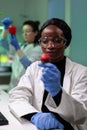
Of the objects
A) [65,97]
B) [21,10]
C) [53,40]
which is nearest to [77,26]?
[53,40]

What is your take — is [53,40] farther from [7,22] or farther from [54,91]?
[7,22]

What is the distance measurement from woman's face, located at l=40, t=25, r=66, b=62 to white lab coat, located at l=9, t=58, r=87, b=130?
0.43 ft

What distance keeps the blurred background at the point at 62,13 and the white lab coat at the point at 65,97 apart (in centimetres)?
91

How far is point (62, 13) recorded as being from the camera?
2.74m

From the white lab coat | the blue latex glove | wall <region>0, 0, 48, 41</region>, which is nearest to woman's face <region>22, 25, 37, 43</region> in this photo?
the blue latex glove

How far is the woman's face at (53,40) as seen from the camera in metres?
1.38

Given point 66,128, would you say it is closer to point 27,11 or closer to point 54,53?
point 54,53

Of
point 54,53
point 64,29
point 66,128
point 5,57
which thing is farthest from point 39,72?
point 5,57

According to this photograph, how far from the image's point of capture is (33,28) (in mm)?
2562

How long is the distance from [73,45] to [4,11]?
127cm

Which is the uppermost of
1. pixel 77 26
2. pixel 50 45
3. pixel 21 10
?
pixel 21 10

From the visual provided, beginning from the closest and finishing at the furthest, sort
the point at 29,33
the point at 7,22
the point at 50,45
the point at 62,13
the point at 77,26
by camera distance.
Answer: the point at 50,45 < the point at 7,22 < the point at 77,26 < the point at 29,33 < the point at 62,13

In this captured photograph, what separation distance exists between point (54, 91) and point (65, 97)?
0.07 m

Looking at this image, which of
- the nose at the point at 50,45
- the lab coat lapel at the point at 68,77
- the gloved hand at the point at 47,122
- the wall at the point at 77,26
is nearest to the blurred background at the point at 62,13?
the wall at the point at 77,26
